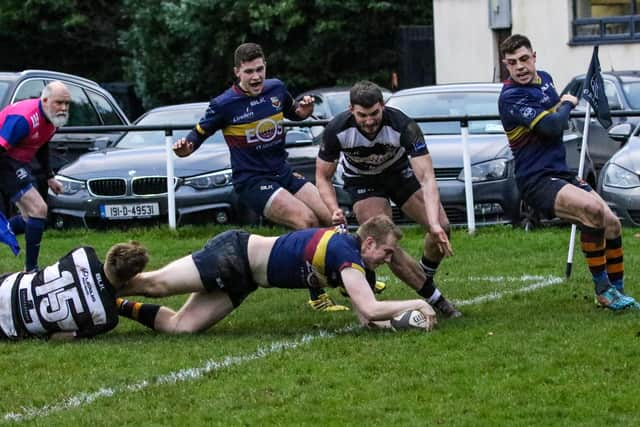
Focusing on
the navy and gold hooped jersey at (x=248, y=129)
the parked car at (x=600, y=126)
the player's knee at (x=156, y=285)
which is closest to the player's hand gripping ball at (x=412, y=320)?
the player's knee at (x=156, y=285)

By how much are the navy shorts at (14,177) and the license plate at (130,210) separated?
3.84 metres

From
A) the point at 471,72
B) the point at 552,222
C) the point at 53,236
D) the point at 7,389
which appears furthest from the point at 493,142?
Answer: the point at 471,72

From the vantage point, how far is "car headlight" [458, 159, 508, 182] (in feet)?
53.0

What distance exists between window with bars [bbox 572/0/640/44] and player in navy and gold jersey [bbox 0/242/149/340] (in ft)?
80.3

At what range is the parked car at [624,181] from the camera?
1580 cm

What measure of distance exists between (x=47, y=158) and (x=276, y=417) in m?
6.44

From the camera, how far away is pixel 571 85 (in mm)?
22469

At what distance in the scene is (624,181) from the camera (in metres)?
16.0

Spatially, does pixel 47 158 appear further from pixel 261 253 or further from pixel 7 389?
pixel 7 389

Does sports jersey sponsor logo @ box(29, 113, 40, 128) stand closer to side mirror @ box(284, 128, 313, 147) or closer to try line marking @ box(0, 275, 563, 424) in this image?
try line marking @ box(0, 275, 563, 424)

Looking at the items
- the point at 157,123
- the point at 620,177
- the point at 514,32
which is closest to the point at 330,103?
the point at 157,123

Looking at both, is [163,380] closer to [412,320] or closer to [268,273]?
[268,273]

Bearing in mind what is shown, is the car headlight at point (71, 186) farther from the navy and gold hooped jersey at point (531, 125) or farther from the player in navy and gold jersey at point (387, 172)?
the navy and gold hooped jersey at point (531, 125)

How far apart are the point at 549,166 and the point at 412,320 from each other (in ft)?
5.11
